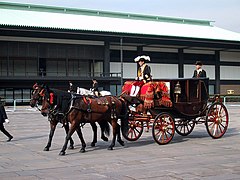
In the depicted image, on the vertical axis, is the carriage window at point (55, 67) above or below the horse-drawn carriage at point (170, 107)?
above

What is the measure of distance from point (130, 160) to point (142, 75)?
340cm

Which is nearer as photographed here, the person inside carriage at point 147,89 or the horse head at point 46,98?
the horse head at point 46,98

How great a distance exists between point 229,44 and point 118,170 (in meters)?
45.3

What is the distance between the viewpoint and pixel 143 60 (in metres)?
12.3

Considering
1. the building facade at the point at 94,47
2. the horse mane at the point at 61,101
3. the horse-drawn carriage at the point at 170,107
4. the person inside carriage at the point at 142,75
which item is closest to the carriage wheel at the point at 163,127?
the horse-drawn carriage at the point at 170,107

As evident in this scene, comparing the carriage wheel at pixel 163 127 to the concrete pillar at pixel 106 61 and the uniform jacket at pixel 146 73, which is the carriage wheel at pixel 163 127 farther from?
the concrete pillar at pixel 106 61

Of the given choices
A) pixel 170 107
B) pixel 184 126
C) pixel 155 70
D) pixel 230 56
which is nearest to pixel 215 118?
pixel 184 126

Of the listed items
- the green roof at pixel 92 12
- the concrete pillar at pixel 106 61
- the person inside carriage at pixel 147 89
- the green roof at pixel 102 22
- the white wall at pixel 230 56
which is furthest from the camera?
the white wall at pixel 230 56

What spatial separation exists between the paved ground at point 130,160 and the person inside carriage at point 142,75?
1.59 metres

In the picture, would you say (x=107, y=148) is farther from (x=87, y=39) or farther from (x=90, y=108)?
A: (x=87, y=39)

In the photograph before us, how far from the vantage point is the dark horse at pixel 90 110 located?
1077cm

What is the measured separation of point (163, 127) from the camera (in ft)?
39.0

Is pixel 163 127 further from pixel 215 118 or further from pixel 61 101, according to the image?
pixel 61 101

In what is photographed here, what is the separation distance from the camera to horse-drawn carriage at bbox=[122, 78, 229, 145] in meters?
12.0
